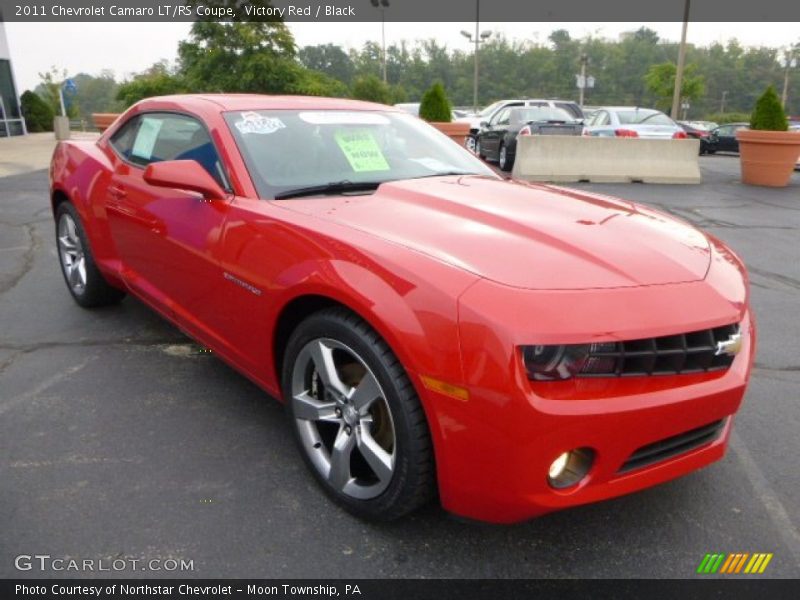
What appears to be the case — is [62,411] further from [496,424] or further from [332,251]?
[496,424]

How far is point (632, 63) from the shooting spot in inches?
3351

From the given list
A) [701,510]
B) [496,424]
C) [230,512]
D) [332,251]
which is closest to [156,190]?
[332,251]

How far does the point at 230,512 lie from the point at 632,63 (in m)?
94.6

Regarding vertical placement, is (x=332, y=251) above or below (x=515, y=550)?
above

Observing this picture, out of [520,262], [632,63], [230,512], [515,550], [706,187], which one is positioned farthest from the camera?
[632,63]

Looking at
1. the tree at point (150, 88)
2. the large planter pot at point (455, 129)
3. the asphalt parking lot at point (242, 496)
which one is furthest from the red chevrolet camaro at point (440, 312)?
the tree at point (150, 88)

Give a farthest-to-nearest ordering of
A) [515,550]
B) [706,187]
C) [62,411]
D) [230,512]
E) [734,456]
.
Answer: [706,187]
[62,411]
[734,456]
[230,512]
[515,550]

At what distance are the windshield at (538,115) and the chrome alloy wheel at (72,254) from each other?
35.1 feet

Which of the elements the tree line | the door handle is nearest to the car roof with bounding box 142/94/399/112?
the door handle

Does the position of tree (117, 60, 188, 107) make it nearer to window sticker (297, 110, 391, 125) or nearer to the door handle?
the door handle

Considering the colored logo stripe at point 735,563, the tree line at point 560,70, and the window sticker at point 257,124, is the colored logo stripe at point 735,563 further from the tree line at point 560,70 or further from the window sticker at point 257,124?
the tree line at point 560,70

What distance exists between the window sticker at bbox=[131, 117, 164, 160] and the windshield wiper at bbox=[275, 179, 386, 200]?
134 cm

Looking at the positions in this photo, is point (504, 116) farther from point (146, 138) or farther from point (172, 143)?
point (172, 143)

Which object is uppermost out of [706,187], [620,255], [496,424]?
[620,255]
